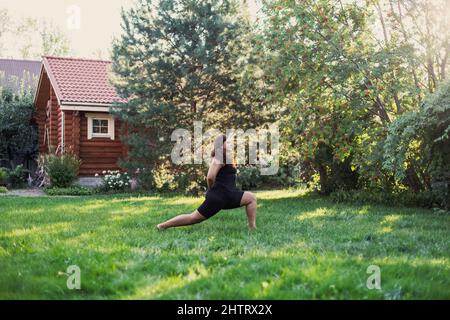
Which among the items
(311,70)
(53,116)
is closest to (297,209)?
(311,70)

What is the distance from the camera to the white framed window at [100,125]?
2094 centimetres

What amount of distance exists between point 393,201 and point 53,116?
16.2 metres

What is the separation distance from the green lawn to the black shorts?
0.32 m

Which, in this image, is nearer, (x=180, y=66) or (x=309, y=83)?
(x=309, y=83)

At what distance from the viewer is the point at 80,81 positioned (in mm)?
21688

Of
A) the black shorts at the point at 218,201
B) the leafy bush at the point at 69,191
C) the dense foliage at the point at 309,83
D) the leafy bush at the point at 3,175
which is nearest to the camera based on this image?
the black shorts at the point at 218,201

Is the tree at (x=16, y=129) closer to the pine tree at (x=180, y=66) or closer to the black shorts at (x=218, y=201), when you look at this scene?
the pine tree at (x=180, y=66)

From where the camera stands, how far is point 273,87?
546 inches

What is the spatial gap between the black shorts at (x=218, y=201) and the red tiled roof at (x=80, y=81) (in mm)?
12676

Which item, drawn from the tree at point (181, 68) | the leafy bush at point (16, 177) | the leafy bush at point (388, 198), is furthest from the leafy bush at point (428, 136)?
the leafy bush at point (16, 177)

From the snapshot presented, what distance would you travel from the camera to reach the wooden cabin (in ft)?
66.8

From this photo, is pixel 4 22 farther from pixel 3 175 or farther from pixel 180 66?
pixel 180 66

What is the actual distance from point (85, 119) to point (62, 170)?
320 cm

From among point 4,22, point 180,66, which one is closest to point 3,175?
point 180,66
